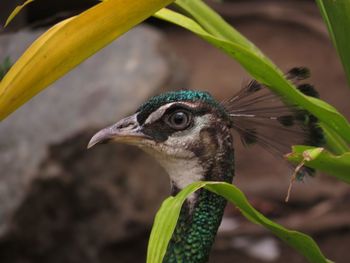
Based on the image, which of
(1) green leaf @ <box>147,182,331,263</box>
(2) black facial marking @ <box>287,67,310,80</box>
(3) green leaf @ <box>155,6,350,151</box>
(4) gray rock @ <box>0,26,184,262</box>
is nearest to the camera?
(1) green leaf @ <box>147,182,331,263</box>

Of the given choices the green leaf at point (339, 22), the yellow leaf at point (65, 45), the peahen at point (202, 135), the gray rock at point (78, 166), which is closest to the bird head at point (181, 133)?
the peahen at point (202, 135)

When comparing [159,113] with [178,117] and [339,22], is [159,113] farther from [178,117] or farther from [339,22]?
[339,22]

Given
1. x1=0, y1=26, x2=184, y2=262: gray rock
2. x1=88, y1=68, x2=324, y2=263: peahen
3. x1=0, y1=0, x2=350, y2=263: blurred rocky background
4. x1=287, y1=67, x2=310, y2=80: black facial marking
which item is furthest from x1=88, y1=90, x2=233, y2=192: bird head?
x1=0, y1=26, x2=184, y2=262: gray rock

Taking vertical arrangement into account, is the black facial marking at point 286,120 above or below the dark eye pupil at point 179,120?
below

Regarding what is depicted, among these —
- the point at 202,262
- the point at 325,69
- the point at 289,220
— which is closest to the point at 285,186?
the point at 289,220

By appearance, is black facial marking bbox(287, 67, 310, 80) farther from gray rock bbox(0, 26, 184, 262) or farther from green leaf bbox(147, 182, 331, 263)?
gray rock bbox(0, 26, 184, 262)

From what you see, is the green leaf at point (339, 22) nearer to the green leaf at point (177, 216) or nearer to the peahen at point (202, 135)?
the peahen at point (202, 135)

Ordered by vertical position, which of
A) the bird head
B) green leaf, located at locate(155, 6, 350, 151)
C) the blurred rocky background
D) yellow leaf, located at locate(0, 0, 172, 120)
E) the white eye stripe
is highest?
yellow leaf, located at locate(0, 0, 172, 120)

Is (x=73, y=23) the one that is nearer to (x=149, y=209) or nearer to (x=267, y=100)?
(x=267, y=100)
